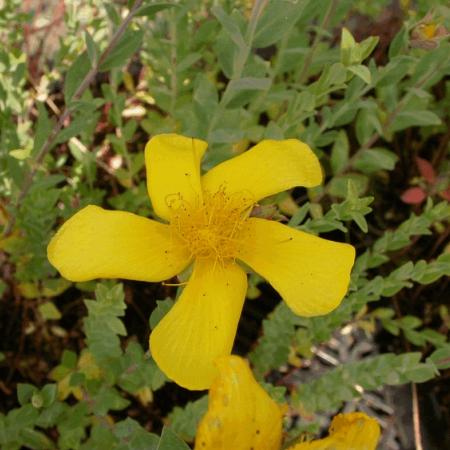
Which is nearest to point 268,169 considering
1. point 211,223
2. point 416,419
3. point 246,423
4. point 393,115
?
point 211,223

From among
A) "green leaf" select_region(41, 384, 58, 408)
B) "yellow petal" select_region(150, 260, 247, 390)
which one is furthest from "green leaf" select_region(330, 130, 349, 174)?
"green leaf" select_region(41, 384, 58, 408)

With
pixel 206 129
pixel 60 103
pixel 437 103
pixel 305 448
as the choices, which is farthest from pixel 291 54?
pixel 305 448

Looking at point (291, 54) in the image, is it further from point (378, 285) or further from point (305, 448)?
point (305, 448)

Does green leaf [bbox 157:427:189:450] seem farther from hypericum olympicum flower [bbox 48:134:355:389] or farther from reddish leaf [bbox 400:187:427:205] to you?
reddish leaf [bbox 400:187:427:205]

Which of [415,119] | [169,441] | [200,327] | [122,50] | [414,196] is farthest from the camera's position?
[414,196]

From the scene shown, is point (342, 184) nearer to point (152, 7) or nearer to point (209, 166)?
point (209, 166)

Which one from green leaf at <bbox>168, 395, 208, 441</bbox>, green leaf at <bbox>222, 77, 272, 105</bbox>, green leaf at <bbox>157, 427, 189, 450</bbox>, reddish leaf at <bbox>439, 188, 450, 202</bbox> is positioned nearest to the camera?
green leaf at <bbox>157, 427, 189, 450</bbox>
